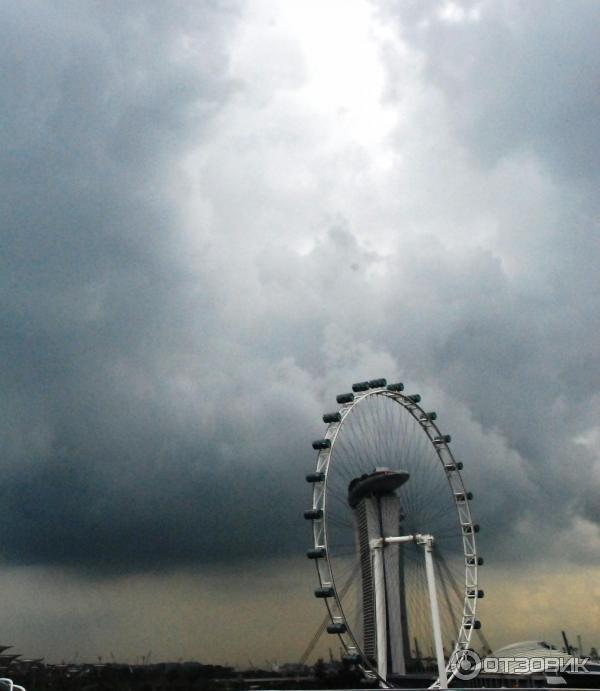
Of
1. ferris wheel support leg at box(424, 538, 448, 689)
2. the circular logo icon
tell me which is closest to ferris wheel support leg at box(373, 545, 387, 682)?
ferris wheel support leg at box(424, 538, 448, 689)

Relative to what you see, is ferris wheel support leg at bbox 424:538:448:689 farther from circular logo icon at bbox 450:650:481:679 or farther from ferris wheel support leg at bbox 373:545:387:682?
circular logo icon at bbox 450:650:481:679

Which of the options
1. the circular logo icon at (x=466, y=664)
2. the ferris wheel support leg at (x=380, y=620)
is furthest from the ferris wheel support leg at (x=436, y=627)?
the circular logo icon at (x=466, y=664)

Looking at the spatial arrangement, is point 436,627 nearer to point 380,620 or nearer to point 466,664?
point 380,620

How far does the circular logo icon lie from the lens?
65938 mm

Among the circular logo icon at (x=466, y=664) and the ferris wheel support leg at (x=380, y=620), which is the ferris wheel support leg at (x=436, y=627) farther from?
the circular logo icon at (x=466, y=664)

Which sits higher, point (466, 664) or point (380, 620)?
point (380, 620)

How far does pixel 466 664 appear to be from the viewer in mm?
67688

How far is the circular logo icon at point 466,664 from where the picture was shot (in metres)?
65.9

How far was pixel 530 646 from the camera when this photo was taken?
378ft

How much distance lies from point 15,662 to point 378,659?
48.4 metres

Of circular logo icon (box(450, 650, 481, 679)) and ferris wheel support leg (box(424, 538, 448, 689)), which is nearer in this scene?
ferris wheel support leg (box(424, 538, 448, 689))

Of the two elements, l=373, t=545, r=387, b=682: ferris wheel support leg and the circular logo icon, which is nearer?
l=373, t=545, r=387, b=682: ferris wheel support leg

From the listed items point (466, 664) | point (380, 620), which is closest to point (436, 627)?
point (380, 620)

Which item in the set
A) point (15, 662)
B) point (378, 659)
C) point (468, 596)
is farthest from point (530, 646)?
point (15, 662)
